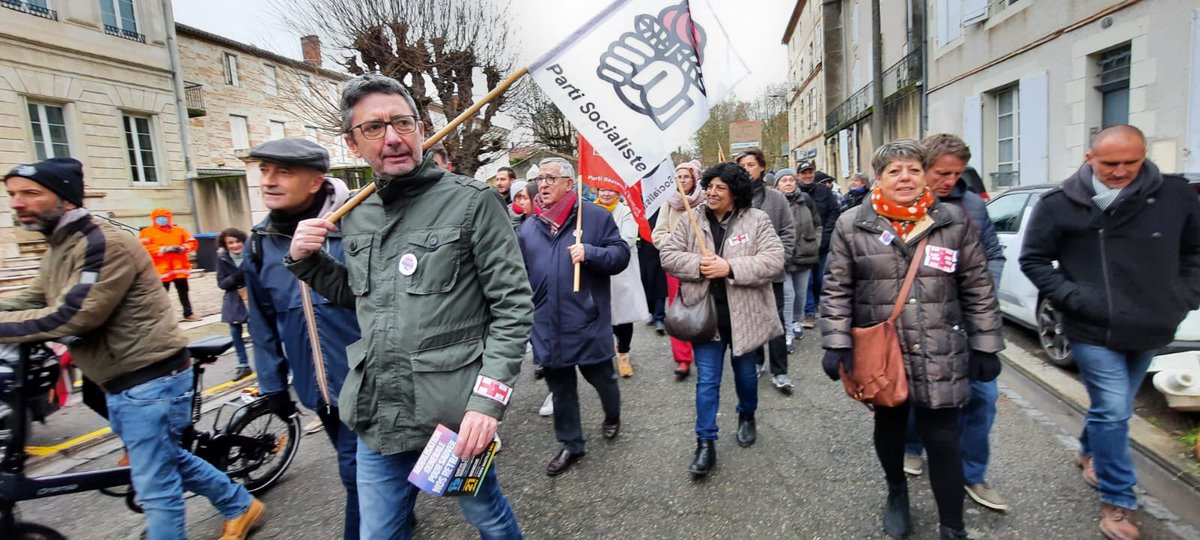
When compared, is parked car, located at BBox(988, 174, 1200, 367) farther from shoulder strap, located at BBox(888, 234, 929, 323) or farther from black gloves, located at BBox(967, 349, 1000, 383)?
shoulder strap, located at BBox(888, 234, 929, 323)

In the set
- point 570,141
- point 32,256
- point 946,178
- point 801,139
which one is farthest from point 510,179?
point 801,139

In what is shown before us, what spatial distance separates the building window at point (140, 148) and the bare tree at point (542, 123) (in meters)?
11.3

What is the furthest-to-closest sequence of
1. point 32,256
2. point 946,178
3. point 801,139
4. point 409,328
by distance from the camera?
point 801,139, point 32,256, point 946,178, point 409,328

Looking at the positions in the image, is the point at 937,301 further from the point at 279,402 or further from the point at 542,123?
the point at 542,123

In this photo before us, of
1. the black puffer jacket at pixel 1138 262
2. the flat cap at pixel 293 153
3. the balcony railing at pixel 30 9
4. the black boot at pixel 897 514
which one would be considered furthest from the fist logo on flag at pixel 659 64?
the balcony railing at pixel 30 9

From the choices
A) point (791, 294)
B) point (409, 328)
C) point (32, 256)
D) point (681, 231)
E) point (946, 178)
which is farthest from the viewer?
point (32, 256)

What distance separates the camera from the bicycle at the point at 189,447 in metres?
2.64

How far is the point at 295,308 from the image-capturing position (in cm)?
248

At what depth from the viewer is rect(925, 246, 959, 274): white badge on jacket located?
2.43 m

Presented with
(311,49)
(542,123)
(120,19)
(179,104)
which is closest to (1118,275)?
(311,49)

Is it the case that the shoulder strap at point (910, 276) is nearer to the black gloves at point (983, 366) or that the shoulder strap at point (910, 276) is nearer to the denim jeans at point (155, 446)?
the black gloves at point (983, 366)

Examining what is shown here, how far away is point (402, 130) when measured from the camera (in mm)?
1870

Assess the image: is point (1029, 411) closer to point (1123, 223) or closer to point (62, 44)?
point (1123, 223)

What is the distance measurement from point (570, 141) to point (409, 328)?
26.7 metres
